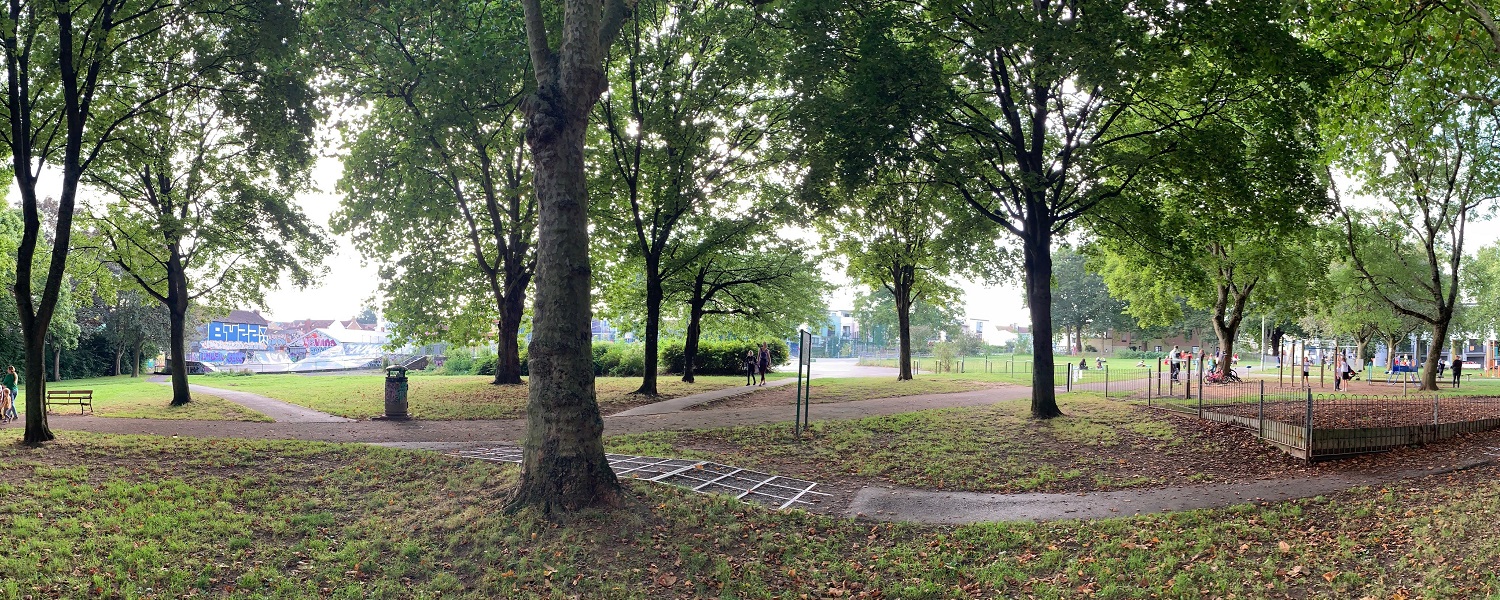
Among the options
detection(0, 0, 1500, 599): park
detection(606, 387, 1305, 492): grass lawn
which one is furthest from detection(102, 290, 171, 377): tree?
detection(606, 387, 1305, 492): grass lawn

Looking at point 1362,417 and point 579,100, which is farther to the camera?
point 1362,417

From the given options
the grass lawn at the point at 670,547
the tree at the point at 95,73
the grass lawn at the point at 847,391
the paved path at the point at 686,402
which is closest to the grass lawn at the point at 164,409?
the tree at the point at 95,73

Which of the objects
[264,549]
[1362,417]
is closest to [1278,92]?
[1362,417]

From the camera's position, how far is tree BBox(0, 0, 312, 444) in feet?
37.4

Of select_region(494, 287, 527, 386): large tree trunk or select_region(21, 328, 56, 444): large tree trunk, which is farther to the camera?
select_region(494, 287, 527, 386): large tree trunk

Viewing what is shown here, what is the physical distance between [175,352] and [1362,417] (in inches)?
1055

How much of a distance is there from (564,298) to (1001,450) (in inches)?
311

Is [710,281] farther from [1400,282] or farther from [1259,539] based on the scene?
[1400,282]

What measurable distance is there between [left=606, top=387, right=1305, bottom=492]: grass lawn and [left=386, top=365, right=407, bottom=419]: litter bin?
6243 millimetres

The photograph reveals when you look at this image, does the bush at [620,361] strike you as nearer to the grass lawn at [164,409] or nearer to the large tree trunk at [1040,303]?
the grass lawn at [164,409]

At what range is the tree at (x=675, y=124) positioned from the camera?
19.2 m

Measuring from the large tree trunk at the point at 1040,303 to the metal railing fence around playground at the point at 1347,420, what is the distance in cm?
280

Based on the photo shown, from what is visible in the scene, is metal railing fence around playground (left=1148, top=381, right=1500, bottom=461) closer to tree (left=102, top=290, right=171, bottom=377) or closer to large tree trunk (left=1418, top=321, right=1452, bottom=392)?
large tree trunk (left=1418, top=321, right=1452, bottom=392)

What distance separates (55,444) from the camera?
1090cm
